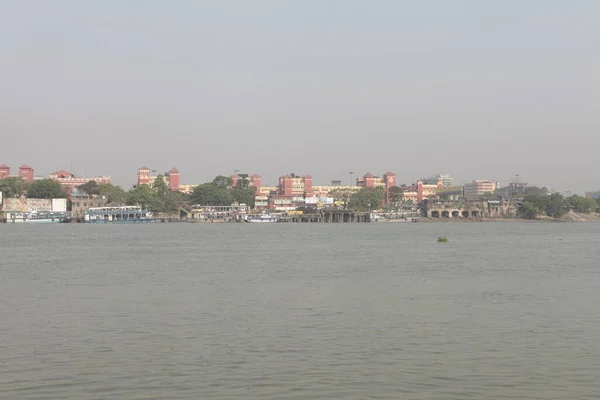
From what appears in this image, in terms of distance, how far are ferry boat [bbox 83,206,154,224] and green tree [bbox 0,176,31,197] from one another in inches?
716

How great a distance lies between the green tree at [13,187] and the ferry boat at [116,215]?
18184mm

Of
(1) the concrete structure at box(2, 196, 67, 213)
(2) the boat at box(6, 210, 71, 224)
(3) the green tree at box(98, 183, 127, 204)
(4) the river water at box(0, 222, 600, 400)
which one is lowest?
(4) the river water at box(0, 222, 600, 400)

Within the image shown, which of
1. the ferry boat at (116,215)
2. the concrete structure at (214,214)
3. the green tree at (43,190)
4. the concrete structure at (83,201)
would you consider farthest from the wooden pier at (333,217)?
the green tree at (43,190)

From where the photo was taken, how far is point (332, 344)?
1847 cm

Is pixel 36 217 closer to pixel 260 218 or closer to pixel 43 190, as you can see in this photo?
pixel 43 190

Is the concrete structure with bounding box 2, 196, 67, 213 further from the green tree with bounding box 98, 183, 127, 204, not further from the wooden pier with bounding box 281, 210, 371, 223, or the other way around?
the wooden pier with bounding box 281, 210, 371, 223

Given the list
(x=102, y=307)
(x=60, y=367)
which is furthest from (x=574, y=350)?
(x=102, y=307)

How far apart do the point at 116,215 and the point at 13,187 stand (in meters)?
26.6

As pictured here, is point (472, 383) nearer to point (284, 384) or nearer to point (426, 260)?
point (284, 384)

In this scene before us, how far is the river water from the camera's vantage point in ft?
48.2

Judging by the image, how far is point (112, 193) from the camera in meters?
196

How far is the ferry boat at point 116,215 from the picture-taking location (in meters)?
171

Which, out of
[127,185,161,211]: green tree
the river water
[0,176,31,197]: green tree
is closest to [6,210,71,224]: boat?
[0,176,31,197]: green tree

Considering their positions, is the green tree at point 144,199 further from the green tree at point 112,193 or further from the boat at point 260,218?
the boat at point 260,218
